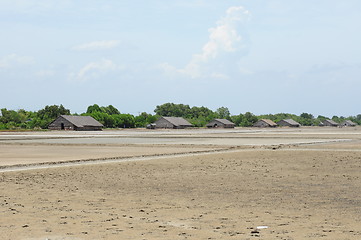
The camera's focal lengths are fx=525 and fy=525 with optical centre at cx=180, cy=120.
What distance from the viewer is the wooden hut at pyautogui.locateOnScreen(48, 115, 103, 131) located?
12262 cm

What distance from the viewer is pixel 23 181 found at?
19250 millimetres

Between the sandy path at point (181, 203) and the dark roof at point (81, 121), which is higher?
the dark roof at point (81, 121)

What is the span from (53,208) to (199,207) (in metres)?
3.68

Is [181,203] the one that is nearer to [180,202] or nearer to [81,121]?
[180,202]

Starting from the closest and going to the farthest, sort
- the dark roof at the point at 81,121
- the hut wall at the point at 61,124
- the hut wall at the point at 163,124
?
the hut wall at the point at 61,124
the dark roof at the point at 81,121
the hut wall at the point at 163,124

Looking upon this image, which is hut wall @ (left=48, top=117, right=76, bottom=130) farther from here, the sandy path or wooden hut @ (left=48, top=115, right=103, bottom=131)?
the sandy path

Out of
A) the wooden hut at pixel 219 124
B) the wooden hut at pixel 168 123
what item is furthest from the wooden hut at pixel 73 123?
the wooden hut at pixel 219 124

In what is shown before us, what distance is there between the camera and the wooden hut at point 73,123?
122625 millimetres

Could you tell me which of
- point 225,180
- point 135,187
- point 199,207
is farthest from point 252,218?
point 225,180

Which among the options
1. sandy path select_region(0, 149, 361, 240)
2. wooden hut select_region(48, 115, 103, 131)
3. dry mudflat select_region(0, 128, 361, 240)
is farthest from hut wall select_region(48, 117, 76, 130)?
sandy path select_region(0, 149, 361, 240)

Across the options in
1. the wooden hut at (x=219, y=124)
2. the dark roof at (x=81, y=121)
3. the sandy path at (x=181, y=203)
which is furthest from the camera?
the wooden hut at (x=219, y=124)

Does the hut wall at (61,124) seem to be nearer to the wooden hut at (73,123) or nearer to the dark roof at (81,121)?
the wooden hut at (73,123)

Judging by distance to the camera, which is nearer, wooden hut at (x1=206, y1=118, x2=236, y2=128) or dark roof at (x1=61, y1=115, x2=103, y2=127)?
dark roof at (x1=61, y1=115, x2=103, y2=127)

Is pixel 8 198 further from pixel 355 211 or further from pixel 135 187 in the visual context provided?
pixel 355 211
